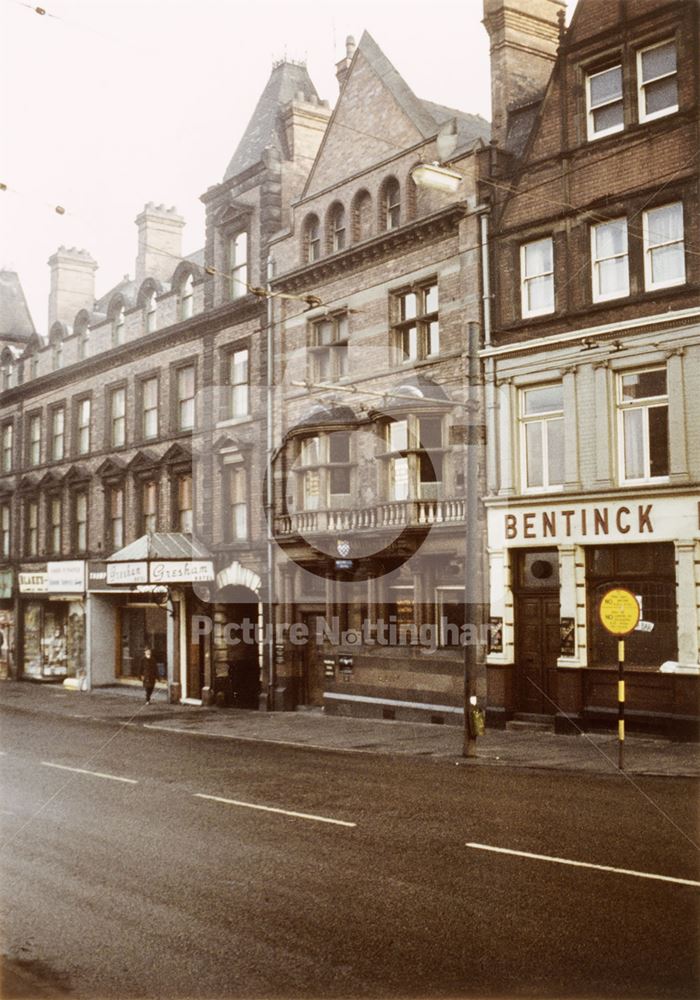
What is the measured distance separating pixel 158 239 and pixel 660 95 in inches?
922

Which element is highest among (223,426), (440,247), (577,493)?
(440,247)

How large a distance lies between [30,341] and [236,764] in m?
30.4

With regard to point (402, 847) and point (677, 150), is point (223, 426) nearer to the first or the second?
point (677, 150)

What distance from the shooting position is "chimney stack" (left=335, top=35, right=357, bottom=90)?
28.3m

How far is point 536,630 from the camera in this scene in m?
22.0

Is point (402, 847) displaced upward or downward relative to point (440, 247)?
downward

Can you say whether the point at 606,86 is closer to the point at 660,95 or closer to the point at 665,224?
the point at 660,95

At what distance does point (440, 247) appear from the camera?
2434 cm

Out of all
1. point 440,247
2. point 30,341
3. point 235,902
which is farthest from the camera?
point 30,341

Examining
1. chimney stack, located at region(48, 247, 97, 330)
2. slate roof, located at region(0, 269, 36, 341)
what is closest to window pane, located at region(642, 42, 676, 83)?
chimney stack, located at region(48, 247, 97, 330)

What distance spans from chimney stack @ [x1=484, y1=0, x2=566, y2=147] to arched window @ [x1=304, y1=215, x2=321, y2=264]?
20.6 feet

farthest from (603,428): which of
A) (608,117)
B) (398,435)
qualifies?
(608,117)

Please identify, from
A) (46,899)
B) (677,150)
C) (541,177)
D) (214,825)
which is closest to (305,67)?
(541,177)

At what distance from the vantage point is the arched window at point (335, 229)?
27672 mm
